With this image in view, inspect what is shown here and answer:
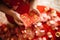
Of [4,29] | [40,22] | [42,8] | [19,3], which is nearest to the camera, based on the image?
[19,3]

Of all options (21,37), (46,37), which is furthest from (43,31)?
(21,37)

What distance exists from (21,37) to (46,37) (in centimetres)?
16

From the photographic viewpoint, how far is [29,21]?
2.71 ft

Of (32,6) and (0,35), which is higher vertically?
(32,6)

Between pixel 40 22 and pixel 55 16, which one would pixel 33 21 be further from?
pixel 55 16

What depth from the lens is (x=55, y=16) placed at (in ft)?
3.26

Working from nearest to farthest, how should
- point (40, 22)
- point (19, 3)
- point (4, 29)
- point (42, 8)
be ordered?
point (19, 3) < point (4, 29) < point (40, 22) < point (42, 8)

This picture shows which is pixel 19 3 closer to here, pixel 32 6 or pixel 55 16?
pixel 32 6

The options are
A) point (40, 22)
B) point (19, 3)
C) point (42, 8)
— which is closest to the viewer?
point (19, 3)

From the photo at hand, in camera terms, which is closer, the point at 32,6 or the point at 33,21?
the point at 32,6

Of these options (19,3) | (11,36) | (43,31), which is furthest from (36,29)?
(19,3)

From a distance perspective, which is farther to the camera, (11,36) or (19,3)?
(11,36)

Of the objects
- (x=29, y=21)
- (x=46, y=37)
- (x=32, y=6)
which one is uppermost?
(x=32, y=6)

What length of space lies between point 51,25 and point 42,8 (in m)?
0.15
